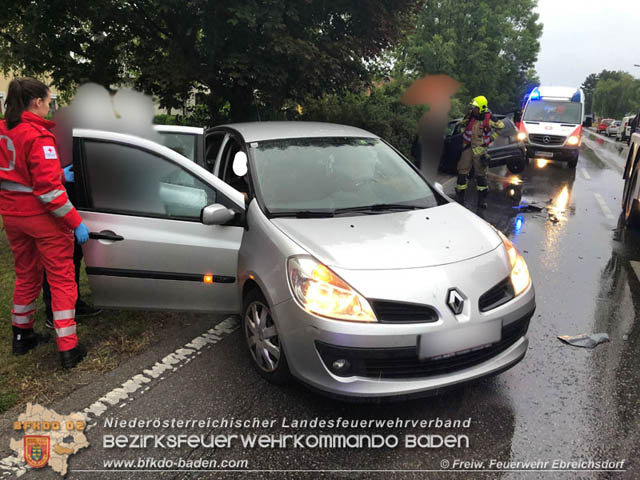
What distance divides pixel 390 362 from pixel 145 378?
5.58 feet

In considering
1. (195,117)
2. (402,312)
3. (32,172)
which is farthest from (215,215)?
(195,117)

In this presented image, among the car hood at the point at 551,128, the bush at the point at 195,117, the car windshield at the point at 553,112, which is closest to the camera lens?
the bush at the point at 195,117

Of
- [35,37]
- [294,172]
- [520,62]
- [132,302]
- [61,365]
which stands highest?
[520,62]

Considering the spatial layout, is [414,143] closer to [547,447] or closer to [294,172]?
[294,172]

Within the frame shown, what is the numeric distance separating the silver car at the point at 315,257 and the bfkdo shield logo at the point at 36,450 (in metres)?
1.08

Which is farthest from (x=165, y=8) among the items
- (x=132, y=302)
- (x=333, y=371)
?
(x=333, y=371)

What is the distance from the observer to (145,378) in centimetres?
327

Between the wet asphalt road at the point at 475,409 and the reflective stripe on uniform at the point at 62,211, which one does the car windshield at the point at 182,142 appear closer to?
the reflective stripe on uniform at the point at 62,211

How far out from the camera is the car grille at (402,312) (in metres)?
2.53

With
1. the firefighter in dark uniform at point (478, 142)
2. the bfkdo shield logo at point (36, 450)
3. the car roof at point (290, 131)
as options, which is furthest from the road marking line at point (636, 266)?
the bfkdo shield logo at point (36, 450)

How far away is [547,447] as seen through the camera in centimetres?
261

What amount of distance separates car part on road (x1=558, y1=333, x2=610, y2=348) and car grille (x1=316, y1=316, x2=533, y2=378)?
4.96 feet

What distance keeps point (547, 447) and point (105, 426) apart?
240 cm

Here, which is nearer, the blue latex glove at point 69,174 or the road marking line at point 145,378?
the road marking line at point 145,378
